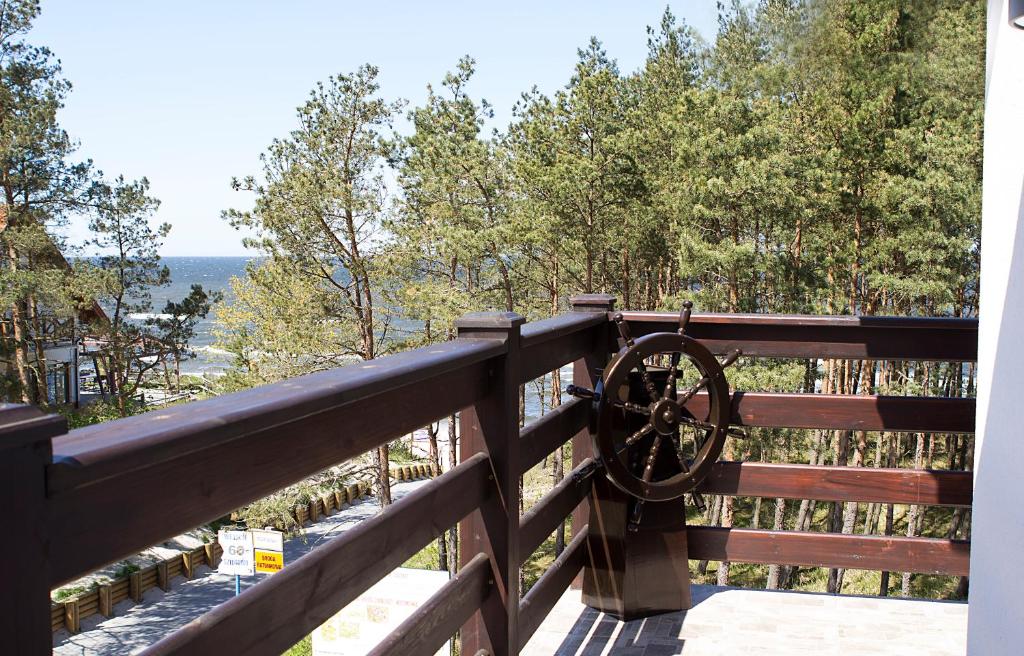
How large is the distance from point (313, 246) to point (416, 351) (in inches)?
524

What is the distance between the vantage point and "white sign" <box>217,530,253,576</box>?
8406 mm

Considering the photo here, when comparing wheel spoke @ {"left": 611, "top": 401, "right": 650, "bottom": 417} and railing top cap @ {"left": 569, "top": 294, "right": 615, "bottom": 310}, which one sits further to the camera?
railing top cap @ {"left": 569, "top": 294, "right": 615, "bottom": 310}

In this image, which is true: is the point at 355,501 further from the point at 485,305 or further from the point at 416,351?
the point at 416,351

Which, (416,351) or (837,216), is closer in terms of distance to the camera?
(416,351)

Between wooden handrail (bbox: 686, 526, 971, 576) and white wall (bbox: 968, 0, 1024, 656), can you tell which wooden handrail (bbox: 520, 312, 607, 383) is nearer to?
wooden handrail (bbox: 686, 526, 971, 576)

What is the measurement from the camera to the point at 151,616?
47.8ft

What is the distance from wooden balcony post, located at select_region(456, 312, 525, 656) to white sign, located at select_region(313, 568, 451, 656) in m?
3.69

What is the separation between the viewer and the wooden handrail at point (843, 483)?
2688mm

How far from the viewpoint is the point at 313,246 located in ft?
47.5

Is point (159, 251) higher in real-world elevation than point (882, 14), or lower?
lower

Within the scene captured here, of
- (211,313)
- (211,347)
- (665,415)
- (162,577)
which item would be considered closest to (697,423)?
(665,415)

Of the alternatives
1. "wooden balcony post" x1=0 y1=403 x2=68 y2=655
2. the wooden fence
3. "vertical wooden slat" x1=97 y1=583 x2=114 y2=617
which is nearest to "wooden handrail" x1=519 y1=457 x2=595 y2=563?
"wooden balcony post" x1=0 y1=403 x2=68 y2=655

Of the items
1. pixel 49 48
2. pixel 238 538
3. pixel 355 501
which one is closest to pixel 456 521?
pixel 238 538

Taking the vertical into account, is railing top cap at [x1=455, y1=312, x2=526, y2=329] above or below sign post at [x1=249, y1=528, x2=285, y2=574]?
above
